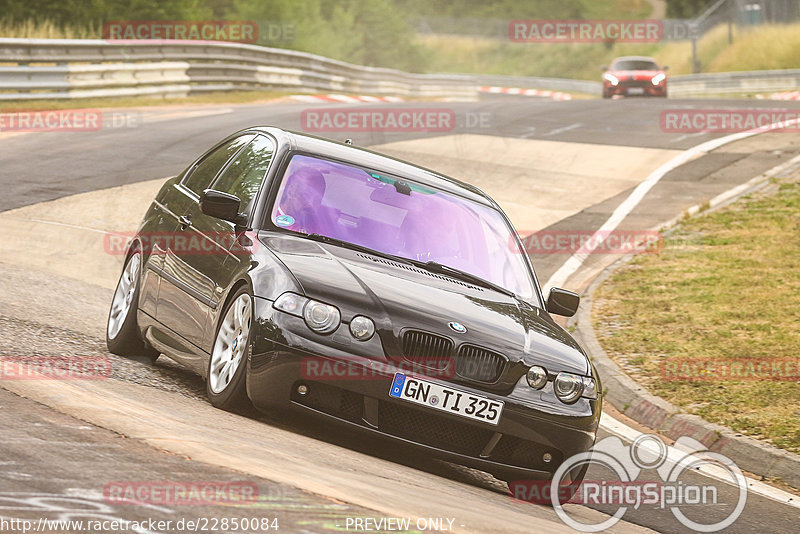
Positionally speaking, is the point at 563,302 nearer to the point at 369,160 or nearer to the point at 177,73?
the point at 369,160

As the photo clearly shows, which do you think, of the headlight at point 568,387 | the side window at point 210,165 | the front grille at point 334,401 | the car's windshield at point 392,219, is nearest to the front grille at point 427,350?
the front grille at point 334,401

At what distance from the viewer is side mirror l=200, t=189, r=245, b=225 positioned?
691 cm

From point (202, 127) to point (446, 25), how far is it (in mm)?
70823

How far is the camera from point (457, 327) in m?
6.24

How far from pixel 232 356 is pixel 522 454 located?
161 cm

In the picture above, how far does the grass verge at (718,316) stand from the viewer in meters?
9.22

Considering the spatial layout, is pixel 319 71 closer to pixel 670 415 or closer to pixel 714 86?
pixel 714 86

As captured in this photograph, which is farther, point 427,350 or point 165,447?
point 427,350

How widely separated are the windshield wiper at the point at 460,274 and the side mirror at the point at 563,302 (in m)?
0.40

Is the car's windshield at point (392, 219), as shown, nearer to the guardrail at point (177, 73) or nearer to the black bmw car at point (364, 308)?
the black bmw car at point (364, 308)
